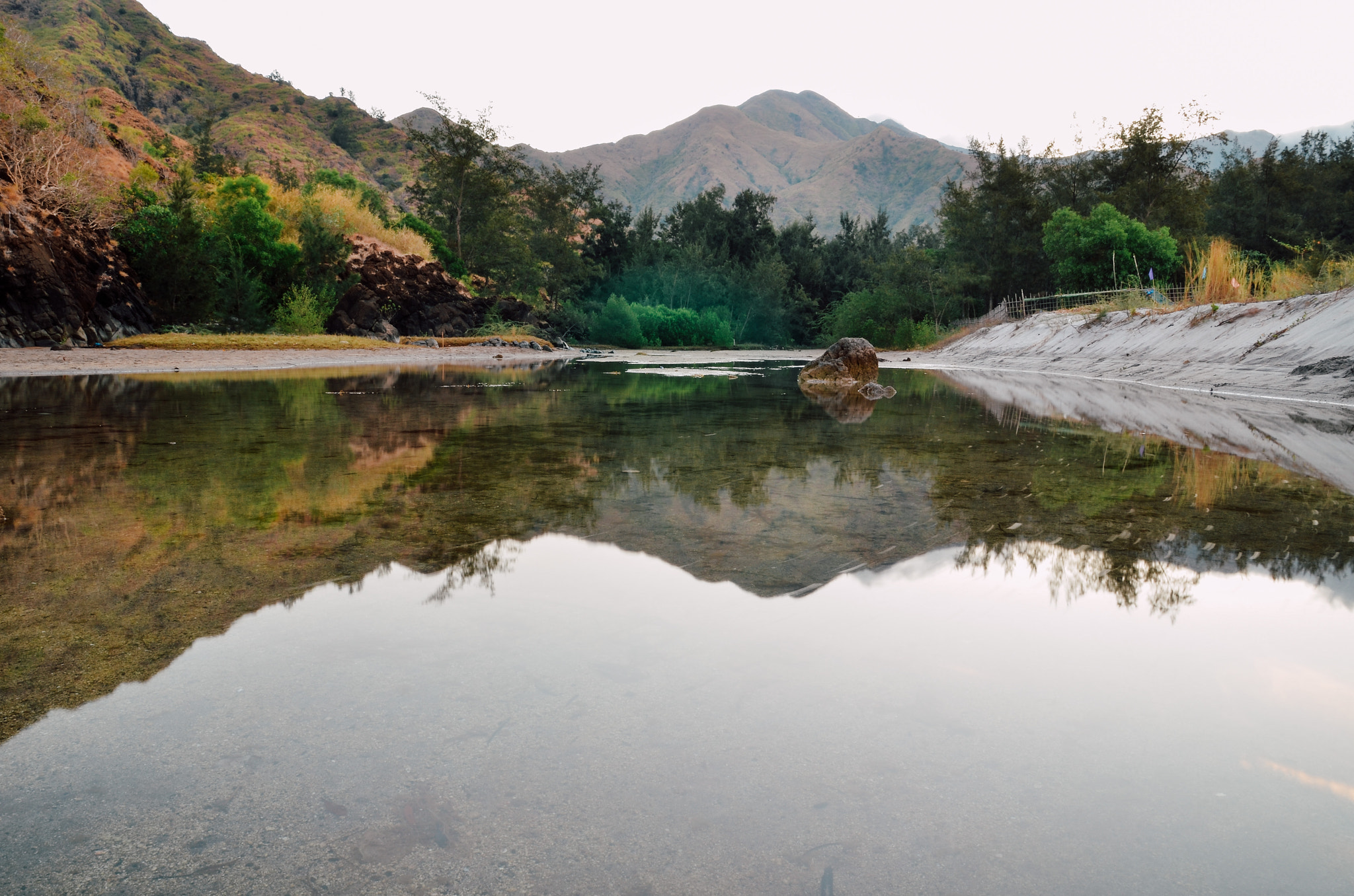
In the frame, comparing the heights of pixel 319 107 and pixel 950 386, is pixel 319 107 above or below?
above

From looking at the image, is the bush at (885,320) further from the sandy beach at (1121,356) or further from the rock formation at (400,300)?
the rock formation at (400,300)

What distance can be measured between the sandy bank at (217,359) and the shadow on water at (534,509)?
28.5ft

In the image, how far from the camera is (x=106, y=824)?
1.55m

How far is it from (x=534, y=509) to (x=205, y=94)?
119m

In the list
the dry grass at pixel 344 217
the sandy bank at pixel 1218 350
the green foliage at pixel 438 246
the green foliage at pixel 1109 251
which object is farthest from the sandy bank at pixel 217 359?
the green foliage at pixel 1109 251

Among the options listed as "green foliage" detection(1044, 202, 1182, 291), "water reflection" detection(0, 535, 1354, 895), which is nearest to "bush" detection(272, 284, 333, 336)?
"water reflection" detection(0, 535, 1354, 895)

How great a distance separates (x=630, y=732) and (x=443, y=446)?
5.22 m

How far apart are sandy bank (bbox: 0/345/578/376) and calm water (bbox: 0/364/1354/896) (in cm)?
1357

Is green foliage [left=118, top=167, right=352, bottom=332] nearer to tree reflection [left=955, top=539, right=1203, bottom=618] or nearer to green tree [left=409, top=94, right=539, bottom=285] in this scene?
green tree [left=409, top=94, right=539, bottom=285]

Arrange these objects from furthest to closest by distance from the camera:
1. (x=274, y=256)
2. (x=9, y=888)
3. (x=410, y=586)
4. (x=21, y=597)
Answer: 1. (x=274, y=256)
2. (x=410, y=586)
3. (x=21, y=597)
4. (x=9, y=888)

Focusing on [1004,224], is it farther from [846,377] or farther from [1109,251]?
[846,377]

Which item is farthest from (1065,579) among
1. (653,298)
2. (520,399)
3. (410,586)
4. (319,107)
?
(319,107)

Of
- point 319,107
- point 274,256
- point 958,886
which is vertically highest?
point 319,107

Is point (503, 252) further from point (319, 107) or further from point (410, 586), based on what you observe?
point (319, 107)
